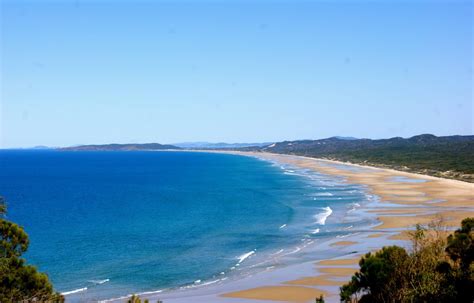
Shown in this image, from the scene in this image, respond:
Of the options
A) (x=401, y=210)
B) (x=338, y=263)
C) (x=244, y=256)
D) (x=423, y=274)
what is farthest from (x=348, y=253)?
(x=401, y=210)

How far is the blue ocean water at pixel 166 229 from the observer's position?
33219 millimetres

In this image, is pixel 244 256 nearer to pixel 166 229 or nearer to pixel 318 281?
pixel 318 281

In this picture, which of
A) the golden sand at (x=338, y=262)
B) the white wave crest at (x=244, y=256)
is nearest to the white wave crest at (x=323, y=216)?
the white wave crest at (x=244, y=256)

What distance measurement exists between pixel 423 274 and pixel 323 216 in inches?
1529

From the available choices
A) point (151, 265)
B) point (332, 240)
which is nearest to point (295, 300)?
point (151, 265)

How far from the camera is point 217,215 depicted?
194 feet

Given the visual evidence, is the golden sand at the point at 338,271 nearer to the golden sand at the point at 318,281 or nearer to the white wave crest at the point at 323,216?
the golden sand at the point at 318,281

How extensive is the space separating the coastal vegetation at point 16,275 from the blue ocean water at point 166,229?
11.6m

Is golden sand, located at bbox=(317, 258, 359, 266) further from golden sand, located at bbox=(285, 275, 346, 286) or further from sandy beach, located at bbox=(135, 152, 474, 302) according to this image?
golden sand, located at bbox=(285, 275, 346, 286)

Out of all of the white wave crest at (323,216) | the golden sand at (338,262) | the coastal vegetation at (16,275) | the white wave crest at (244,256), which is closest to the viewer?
the coastal vegetation at (16,275)

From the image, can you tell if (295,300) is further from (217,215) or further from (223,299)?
(217,215)

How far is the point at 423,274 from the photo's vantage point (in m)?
16.2

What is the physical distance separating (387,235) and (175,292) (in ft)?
69.0

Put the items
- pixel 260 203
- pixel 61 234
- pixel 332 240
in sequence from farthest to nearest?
pixel 260 203 → pixel 61 234 → pixel 332 240
